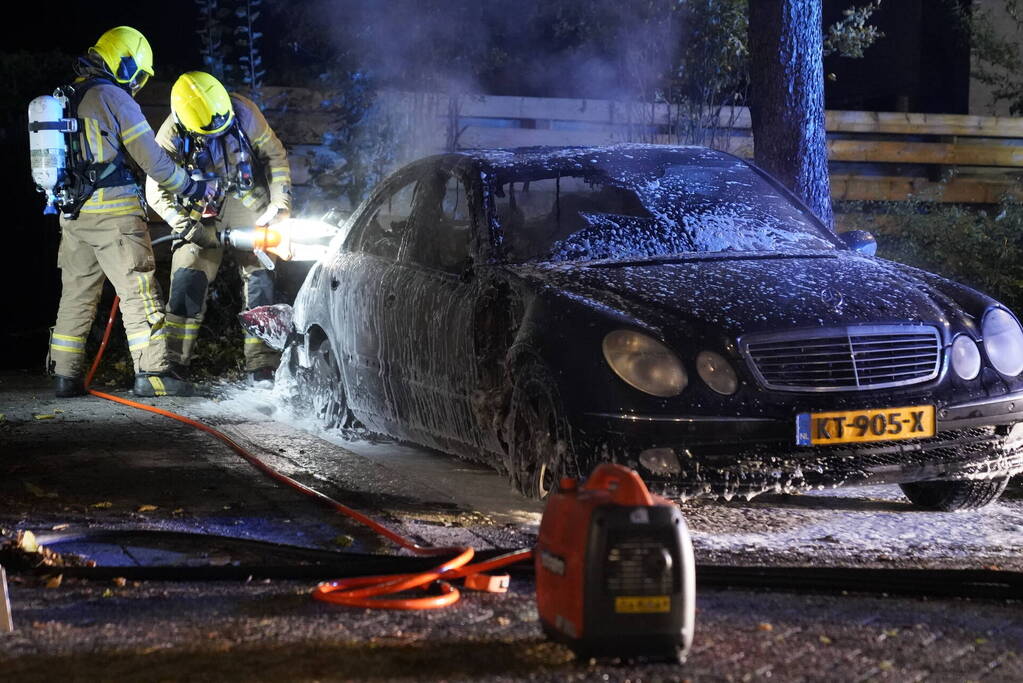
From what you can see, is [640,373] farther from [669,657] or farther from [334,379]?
[334,379]

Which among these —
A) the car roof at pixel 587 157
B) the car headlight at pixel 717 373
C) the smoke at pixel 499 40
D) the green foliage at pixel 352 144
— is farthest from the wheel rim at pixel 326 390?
the smoke at pixel 499 40

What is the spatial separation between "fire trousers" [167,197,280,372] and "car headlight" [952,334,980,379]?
18.3 feet

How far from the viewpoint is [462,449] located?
239 inches

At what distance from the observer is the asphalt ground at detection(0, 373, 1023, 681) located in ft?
12.0

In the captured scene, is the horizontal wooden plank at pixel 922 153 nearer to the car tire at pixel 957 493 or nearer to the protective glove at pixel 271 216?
the protective glove at pixel 271 216

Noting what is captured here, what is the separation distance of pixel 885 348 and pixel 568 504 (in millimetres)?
2028

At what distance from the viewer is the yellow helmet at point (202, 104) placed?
905cm

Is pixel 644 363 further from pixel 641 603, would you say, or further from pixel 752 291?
pixel 641 603

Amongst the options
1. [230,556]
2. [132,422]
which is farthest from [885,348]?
[132,422]

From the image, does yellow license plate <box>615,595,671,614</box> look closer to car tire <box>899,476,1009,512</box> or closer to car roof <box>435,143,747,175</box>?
car tire <box>899,476,1009,512</box>

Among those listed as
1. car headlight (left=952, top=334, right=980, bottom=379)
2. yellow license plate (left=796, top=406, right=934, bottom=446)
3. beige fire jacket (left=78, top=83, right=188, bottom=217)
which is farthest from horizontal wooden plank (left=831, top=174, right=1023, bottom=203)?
yellow license plate (left=796, top=406, right=934, bottom=446)

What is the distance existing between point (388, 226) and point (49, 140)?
293cm

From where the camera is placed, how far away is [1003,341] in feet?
18.0

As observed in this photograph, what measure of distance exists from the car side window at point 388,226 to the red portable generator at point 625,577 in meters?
3.45
